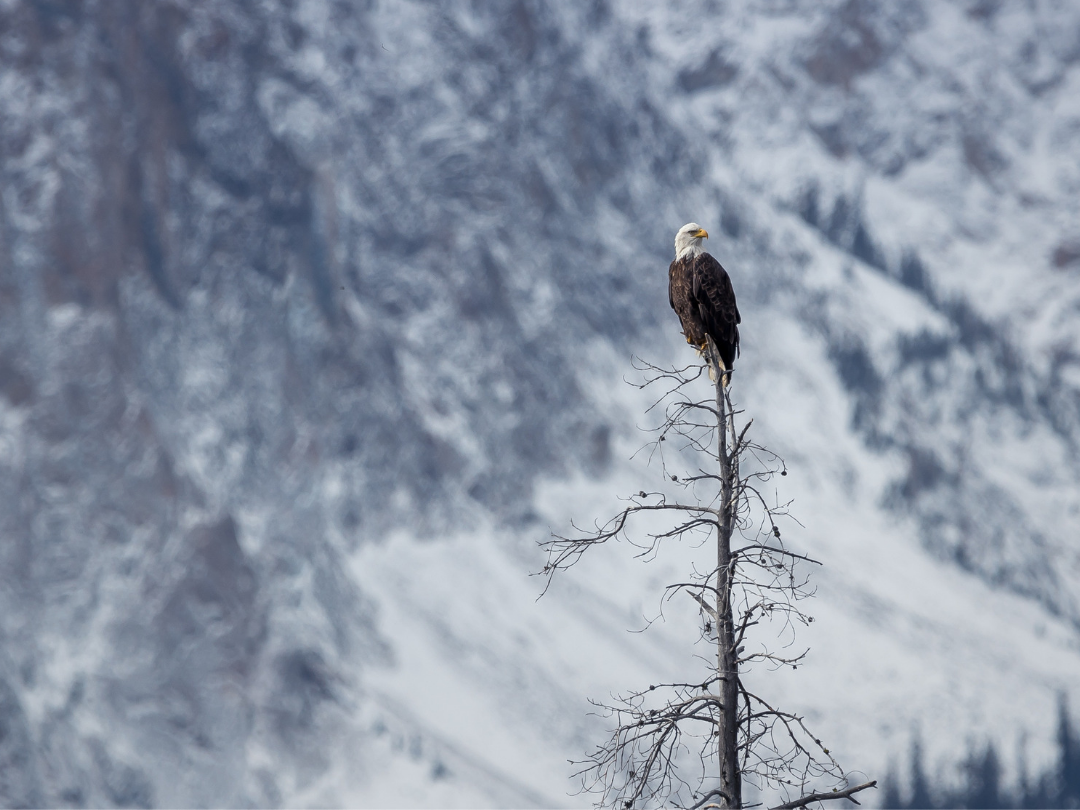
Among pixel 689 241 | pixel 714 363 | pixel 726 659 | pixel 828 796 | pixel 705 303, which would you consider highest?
pixel 689 241

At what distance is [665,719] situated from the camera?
48.0 feet

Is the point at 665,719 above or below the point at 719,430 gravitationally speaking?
below

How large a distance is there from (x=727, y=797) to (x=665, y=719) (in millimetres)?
Answer: 996

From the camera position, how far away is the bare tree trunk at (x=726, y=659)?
48.9 ft

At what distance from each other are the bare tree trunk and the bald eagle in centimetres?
305

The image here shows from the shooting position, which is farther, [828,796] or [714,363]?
[714,363]

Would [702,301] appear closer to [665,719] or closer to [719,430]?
[719,430]

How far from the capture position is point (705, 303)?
18641mm

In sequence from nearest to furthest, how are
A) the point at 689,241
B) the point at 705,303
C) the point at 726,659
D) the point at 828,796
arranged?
the point at 828,796
the point at 726,659
the point at 705,303
the point at 689,241

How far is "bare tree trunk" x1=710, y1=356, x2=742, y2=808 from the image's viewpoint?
1491 cm

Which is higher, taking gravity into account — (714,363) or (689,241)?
(689,241)

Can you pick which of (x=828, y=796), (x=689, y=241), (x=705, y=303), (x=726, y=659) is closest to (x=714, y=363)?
(x=705, y=303)

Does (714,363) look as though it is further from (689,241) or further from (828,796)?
(828,796)

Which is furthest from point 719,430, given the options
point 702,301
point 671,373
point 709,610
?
point 702,301
